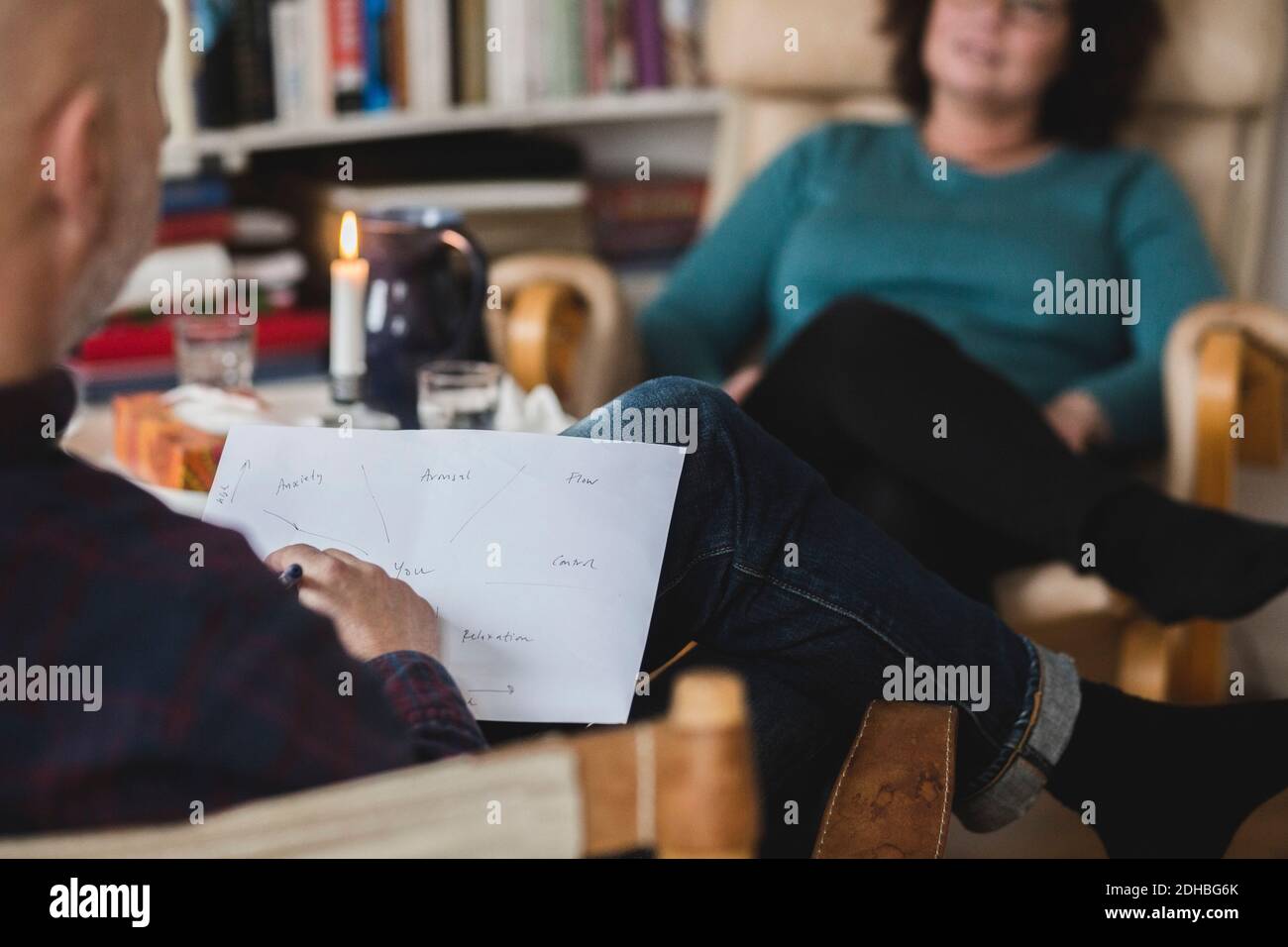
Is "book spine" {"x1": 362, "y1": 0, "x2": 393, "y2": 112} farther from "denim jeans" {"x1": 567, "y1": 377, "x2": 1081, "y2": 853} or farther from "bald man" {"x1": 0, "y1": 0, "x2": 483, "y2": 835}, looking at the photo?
"bald man" {"x1": 0, "y1": 0, "x2": 483, "y2": 835}

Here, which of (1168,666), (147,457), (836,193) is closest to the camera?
(147,457)

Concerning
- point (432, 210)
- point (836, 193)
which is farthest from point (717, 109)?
point (432, 210)

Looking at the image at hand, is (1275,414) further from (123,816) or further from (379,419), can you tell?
(123,816)

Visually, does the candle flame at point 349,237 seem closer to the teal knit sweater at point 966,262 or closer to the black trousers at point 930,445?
the black trousers at point 930,445

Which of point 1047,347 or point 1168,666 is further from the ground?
point 1047,347

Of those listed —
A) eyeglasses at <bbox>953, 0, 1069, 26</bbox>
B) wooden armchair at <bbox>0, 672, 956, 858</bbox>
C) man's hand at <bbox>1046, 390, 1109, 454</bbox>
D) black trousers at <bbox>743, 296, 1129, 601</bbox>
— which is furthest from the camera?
eyeglasses at <bbox>953, 0, 1069, 26</bbox>

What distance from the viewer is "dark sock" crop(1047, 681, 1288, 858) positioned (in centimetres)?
102

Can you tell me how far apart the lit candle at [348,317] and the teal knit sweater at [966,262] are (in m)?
0.60

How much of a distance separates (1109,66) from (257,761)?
1.73m

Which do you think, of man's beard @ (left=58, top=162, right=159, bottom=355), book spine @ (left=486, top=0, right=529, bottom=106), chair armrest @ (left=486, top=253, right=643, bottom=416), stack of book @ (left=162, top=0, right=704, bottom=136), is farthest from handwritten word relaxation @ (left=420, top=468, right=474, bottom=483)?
book spine @ (left=486, top=0, right=529, bottom=106)

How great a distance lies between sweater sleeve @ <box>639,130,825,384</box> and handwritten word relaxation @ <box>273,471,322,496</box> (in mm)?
1049

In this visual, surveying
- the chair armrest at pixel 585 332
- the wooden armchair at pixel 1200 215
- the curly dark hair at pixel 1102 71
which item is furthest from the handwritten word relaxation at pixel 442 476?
the curly dark hair at pixel 1102 71

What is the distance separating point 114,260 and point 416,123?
174 centimetres
